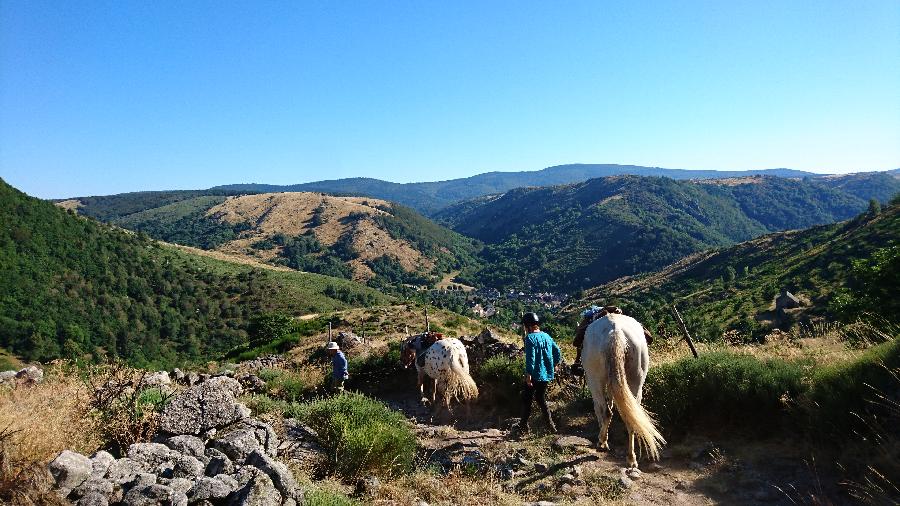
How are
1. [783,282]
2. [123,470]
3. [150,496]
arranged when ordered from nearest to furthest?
[150,496], [123,470], [783,282]

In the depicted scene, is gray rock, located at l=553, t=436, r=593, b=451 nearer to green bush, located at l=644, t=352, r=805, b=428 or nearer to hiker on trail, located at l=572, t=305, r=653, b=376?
green bush, located at l=644, t=352, r=805, b=428

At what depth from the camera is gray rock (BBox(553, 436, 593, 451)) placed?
21.3 feet

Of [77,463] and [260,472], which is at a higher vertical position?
[77,463]

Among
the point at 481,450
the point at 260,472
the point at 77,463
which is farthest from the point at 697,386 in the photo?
the point at 77,463

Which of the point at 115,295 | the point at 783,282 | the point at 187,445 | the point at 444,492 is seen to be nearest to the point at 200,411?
the point at 187,445

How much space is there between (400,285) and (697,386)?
124 meters

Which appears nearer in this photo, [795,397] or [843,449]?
[843,449]

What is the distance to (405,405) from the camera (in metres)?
10.6

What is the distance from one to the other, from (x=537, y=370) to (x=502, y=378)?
2.37 m

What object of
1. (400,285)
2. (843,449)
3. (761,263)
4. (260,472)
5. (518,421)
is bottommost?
(400,285)

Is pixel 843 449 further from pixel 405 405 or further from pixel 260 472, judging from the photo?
pixel 405 405

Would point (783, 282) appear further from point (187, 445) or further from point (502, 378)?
point (187, 445)

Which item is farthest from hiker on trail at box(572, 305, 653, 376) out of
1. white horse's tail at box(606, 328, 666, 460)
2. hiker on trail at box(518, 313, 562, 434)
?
white horse's tail at box(606, 328, 666, 460)

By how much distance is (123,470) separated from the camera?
13.4ft
